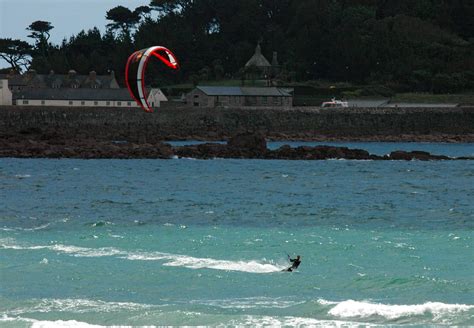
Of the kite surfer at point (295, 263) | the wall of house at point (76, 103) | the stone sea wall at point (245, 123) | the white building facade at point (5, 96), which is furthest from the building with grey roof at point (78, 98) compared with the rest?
the kite surfer at point (295, 263)

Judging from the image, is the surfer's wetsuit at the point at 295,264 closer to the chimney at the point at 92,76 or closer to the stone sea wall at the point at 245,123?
the stone sea wall at the point at 245,123

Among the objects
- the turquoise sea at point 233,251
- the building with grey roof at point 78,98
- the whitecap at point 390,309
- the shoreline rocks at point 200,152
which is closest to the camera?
the whitecap at point 390,309

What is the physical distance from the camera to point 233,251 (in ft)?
72.0

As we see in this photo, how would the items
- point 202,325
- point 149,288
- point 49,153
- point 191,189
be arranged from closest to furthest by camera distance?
1. point 202,325
2. point 149,288
3. point 191,189
4. point 49,153

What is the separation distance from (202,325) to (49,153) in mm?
35074

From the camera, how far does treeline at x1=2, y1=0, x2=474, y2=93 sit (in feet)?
295

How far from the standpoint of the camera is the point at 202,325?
1570 centimetres

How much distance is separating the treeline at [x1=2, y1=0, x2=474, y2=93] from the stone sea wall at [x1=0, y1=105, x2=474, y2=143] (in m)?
15.2

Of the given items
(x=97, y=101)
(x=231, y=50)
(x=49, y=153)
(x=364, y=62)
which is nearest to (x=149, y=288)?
(x=49, y=153)

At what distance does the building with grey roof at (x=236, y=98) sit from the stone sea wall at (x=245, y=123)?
8.20m

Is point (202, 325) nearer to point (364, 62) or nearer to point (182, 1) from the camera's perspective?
point (364, 62)

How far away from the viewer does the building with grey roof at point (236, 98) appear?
7788 centimetres

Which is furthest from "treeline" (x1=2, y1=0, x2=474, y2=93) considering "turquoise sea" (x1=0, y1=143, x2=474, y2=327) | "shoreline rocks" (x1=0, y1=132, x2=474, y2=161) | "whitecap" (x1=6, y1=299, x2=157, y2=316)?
"whitecap" (x1=6, y1=299, x2=157, y2=316)

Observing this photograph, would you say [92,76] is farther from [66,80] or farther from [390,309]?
[390,309]
